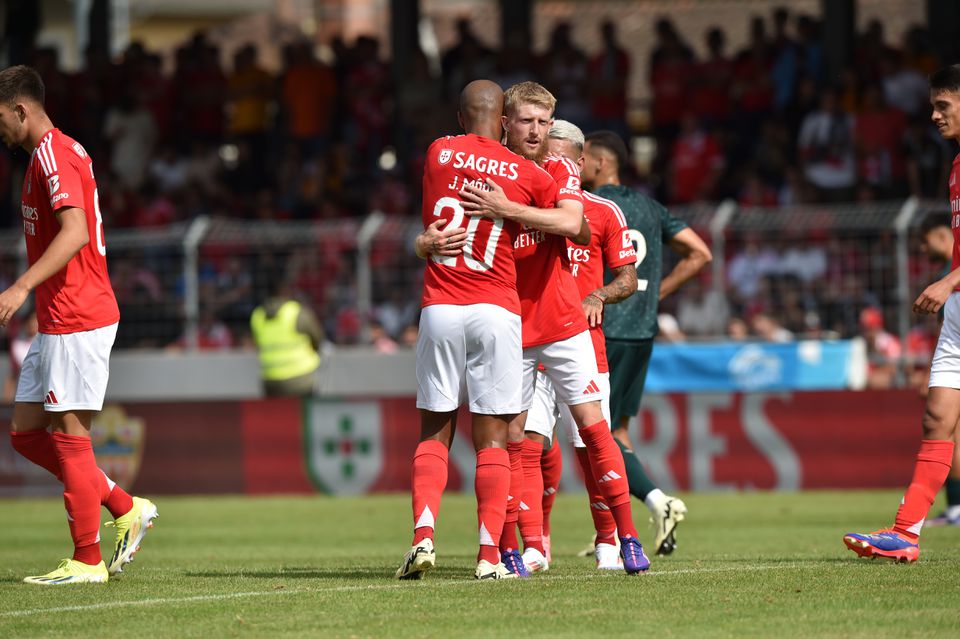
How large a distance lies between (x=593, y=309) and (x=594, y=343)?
1.01ft

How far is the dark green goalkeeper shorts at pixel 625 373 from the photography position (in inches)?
400

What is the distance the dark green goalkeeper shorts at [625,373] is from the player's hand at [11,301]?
3986 millimetres

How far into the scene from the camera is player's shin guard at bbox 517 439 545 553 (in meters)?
8.47

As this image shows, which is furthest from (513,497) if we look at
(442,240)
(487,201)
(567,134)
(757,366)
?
(757,366)

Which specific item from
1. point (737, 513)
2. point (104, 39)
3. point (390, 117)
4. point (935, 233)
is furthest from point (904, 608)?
point (104, 39)

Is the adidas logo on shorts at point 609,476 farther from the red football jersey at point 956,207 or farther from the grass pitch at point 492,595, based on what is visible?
the red football jersey at point 956,207

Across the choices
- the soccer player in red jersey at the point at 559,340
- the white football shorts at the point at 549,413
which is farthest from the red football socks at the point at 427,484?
the white football shorts at the point at 549,413

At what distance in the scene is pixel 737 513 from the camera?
14.6 meters

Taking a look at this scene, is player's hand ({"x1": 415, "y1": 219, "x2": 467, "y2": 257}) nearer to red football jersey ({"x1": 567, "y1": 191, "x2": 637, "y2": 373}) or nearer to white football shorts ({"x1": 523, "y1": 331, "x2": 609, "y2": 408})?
white football shorts ({"x1": 523, "y1": 331, "x2": 609, "y2": 408})

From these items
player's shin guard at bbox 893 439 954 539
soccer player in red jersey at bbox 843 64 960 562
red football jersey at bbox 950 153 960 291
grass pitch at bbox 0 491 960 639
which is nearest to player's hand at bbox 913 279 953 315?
soccer player in red jersey at bbox 843 64 960 562

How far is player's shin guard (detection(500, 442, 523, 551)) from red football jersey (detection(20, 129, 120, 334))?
2.17m

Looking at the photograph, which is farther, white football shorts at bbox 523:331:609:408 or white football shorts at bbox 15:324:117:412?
white football shorts at bbox 523:331:609:408

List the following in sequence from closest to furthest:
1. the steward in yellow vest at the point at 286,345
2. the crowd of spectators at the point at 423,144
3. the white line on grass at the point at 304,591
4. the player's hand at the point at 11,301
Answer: the white line on grass at the point at 304,591 < the player's hand at the point at 11,301 < the steward in yellow vest at the point at 286,345 < the crowd of spectators at the point at 423,144

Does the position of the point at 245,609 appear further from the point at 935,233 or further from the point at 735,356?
the point at 735,356
